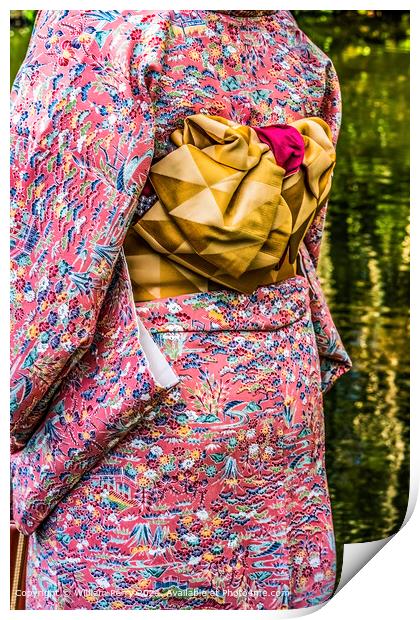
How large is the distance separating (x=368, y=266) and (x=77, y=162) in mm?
3094

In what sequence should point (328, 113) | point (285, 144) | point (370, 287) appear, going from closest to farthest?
point (285, 144) < point (328, 113) < point (370, 287)

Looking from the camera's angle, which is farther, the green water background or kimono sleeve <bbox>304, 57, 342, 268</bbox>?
the green water background

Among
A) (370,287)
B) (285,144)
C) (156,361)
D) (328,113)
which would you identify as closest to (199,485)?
(156,361)

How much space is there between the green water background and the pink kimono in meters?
0.51

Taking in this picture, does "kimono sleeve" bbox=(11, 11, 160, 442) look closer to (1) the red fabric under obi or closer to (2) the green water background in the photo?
(1) the red fabric under obi

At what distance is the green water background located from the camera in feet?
7.97

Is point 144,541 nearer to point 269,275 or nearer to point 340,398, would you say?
point 269,275

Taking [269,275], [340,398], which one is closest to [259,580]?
[269,275]

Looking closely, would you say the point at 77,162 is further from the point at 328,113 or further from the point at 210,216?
the point at 328,113

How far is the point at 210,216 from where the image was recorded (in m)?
1.19

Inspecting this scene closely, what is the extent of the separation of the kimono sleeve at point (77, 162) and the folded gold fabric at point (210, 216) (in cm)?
5

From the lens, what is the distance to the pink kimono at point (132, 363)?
1167 mm

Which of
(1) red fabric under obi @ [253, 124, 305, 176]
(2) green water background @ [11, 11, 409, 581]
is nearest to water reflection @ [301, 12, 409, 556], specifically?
(2) green water background @ [11, 11, 409, 581]

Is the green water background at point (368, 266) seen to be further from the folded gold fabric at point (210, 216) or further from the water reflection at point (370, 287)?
the folded gold fabric at point (210, 216)
